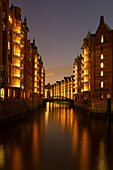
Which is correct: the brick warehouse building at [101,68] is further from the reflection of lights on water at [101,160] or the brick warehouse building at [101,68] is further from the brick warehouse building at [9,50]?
the reflection of lights on water at [101,160]

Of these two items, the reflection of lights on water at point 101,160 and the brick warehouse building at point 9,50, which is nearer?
the reflection of lights on water at point 101,160

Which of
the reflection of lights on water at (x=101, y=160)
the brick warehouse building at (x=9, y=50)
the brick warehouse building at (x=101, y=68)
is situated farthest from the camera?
the brick warehouse building at (x=101, y=68)

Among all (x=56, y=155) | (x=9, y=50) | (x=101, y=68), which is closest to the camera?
(x=56, y=155)

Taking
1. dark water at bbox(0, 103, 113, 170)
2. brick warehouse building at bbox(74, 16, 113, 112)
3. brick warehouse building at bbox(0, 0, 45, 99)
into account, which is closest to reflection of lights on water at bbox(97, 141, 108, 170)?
dark water at bbox(0, 103, 113, 170)

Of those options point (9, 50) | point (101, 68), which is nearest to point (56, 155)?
point (9, 50)

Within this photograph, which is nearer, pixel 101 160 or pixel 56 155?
pixel 101 160

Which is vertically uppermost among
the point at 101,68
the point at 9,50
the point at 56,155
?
the point at 9,50

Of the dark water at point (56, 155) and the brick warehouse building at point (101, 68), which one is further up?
the brick warehouse building at point (101, 68)

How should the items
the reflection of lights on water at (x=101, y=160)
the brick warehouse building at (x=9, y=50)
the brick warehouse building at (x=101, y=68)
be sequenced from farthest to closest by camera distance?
the brick warehouse building at (x=101, y=68) → the brick warehouse building at (x=9, y=50) → the reflection of lights on water at (x=101, y=160)

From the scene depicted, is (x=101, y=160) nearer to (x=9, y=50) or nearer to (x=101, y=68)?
(x=9, y=50)

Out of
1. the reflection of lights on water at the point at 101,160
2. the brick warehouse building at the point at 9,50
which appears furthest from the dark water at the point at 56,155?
the brick warehouse building at the point at 9,50

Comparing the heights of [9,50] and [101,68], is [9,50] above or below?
above

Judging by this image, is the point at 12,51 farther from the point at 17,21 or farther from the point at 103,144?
the point at 103,144

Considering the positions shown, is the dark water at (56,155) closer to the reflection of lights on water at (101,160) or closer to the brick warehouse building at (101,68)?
the reflection of lights on water at (101,160)
